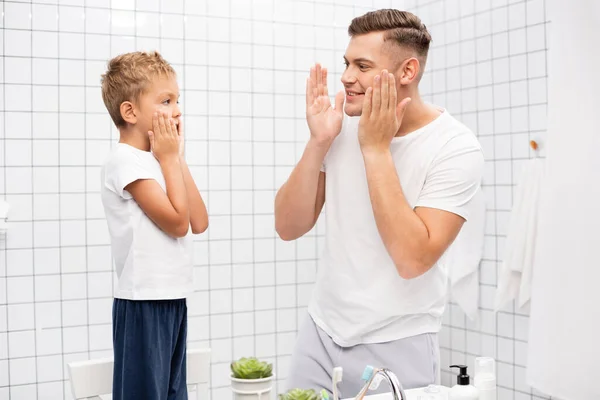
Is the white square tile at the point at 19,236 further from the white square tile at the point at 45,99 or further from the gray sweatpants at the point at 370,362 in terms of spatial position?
the gray sweatpants at the point at 370,362

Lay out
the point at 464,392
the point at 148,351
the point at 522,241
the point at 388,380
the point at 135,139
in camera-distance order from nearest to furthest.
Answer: the point at 388,380, the point at 464,392, the point at 148,351, the point at 135,139, the point at 522,241

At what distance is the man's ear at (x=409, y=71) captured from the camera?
5.24ft

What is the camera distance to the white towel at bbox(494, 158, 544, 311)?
255 centimetres

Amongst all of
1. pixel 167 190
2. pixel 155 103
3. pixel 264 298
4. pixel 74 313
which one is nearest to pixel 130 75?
pixel 155 103

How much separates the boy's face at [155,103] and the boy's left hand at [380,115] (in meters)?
0.52

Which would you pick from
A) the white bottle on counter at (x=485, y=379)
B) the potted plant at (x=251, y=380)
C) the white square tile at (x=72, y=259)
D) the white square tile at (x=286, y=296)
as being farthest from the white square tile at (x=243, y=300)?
the potted plant at (x=251, y=380)

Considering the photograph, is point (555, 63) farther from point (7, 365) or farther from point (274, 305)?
point (7, 365)

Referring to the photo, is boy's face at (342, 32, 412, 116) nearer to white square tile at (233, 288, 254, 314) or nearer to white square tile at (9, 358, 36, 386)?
white square tile at (233, 288, 254, 314)

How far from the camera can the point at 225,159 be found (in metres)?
2.94

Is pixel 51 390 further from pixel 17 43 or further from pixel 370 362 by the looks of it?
pixel 370 362

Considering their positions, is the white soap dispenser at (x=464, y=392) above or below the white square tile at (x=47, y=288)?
below

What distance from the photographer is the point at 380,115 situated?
4.96ft

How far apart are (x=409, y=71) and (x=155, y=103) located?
2.07 feet

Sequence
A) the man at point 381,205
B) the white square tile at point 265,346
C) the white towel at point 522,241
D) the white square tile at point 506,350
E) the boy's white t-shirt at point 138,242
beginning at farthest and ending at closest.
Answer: the white square tile at point 265,346 → the white square tile at point 506,350 → the white towel at point 522,241 → the boy's white t-shirt at point 138,242 → the man at point 381,205
